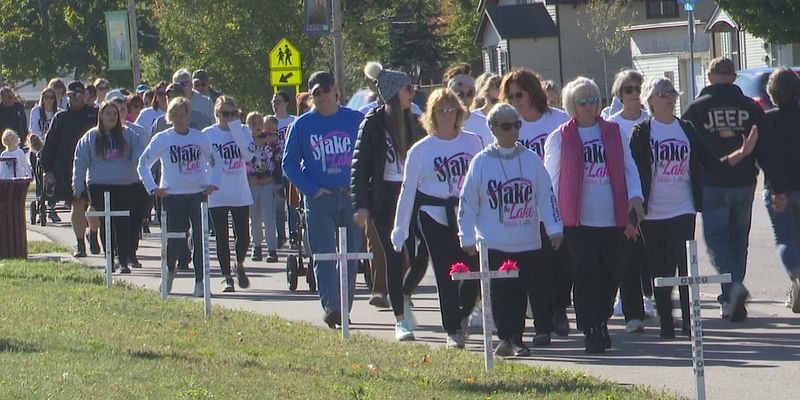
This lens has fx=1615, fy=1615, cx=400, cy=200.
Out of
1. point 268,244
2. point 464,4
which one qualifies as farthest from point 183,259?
point 464,4

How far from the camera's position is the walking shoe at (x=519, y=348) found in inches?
407

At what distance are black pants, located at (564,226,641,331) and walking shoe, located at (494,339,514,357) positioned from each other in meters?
0.53

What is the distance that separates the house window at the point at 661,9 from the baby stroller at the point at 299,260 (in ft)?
177

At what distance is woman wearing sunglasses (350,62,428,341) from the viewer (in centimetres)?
1144

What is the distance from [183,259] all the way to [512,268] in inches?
339

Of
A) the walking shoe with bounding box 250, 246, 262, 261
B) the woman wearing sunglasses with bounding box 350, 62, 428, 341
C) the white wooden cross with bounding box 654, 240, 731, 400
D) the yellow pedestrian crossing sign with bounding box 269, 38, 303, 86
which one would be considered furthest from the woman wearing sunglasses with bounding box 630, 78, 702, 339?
the yellow pedestrian crossing sign with bounding box 269, 38, 303, 86

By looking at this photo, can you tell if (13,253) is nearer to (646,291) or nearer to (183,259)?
(183,259)

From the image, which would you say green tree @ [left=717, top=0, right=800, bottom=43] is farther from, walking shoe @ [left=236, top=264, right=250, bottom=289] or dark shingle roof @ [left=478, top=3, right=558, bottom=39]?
dark shingle roof @ [left=478, top=3, right=558, bottom=39]

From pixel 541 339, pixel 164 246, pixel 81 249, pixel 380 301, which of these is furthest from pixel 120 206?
pixel 541 339

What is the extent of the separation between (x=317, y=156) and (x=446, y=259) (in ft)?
5.87

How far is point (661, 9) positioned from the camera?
6925 cm

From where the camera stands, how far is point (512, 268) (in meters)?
9.42

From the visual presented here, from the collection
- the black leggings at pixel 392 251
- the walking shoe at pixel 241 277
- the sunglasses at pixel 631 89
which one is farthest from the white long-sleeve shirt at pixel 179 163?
the sunglasses at pixel 631 89

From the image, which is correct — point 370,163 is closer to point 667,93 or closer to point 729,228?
point 667,93
